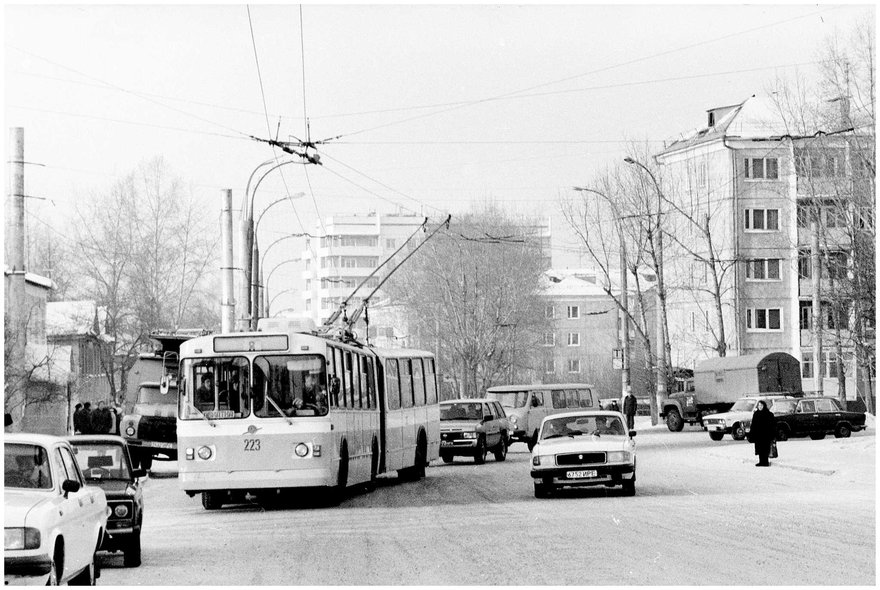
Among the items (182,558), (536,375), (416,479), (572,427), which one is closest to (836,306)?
(416,479)

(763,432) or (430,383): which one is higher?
(430,383)

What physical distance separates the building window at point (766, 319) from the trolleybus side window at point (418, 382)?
46.9 m

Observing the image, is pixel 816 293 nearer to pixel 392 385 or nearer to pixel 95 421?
pixel 392 385

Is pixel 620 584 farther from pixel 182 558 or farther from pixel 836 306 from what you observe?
pixel 836 306

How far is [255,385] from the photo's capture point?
22.3 m

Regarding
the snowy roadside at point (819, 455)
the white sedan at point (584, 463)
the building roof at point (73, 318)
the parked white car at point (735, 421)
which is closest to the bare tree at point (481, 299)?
the building roof at point (73, 318)

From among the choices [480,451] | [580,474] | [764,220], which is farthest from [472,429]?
[764,220]

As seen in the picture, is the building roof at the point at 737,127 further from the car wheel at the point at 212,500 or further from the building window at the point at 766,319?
the car wheel at the point at 212,500

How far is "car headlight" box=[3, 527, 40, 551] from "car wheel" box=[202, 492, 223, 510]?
12.9m

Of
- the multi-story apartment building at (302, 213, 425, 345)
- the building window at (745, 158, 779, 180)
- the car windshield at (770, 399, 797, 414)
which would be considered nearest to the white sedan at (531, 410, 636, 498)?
the car windshield at (770, 399, 797, 414)

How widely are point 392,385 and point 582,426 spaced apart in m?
5.72

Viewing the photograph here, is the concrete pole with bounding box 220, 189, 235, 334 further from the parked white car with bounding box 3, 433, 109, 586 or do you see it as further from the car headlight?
the car headlight

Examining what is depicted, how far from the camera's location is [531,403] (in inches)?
1747

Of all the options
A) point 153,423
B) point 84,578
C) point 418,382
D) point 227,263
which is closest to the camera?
point 84,578
